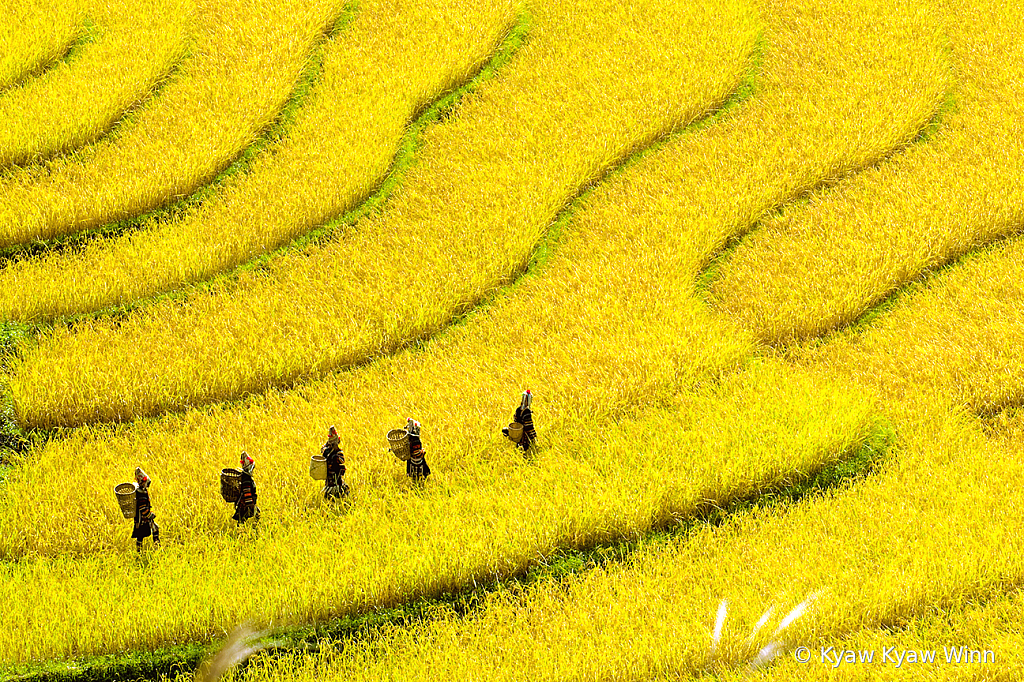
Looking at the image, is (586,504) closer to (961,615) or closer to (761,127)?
(961,615)

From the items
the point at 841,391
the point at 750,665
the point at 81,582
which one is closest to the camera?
the point at 750,665

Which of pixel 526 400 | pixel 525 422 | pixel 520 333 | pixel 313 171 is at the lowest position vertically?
pixel 525 422

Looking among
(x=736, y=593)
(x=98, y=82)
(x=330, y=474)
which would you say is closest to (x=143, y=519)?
(x=330, y=474)

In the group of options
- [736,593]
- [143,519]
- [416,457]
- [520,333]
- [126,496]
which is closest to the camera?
[736,593]

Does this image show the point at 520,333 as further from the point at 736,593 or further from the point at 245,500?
the point at 736,593

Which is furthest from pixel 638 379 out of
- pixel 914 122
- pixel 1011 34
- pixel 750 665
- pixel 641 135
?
pixel 1011 34

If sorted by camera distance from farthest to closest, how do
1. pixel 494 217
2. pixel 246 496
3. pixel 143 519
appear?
pixel 494 217, pixel 246 496, pixel 143 519

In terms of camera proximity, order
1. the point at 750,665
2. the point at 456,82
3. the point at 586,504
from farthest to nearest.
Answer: the point at 456,82 → the point at 586,504 → the point at 750,665

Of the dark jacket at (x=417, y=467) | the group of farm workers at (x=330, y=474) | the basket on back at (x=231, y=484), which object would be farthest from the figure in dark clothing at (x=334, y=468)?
the basket on back at (x=231, y=484)
